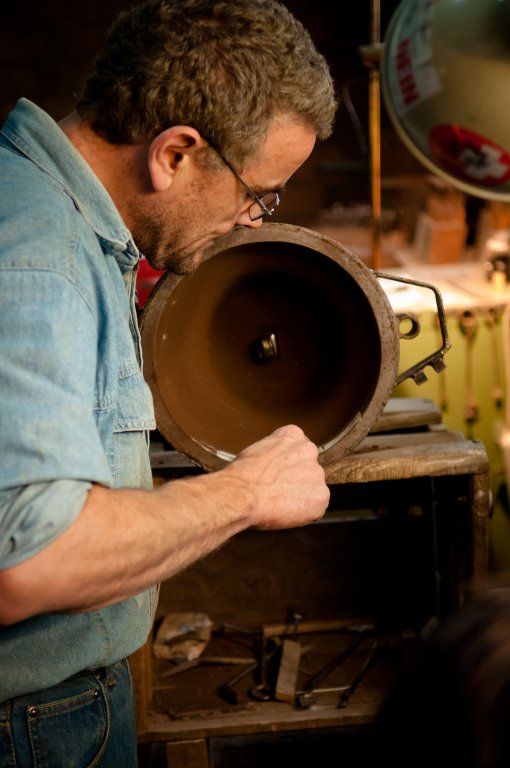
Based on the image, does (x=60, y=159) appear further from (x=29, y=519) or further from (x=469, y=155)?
(x=469, y=155)

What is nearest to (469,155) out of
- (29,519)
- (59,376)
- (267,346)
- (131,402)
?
(267,346)

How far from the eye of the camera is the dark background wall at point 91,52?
222 inches

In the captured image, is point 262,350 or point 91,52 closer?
point 262,350

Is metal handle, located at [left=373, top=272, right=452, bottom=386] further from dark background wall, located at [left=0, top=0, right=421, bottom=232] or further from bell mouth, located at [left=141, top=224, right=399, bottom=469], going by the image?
dark background wall, located at [left=0, top=0, right=421, bottom=232]

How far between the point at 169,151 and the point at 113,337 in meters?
0.32

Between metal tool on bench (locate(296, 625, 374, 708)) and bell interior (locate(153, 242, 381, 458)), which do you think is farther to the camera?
metal tool on bench (locate(296, 625, 374, 708))

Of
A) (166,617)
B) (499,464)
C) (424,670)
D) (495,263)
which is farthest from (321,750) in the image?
(424,670)

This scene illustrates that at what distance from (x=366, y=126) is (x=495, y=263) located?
111 inches

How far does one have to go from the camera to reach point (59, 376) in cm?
106

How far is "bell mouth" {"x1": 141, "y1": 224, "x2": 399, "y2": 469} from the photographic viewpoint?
5.94 ft

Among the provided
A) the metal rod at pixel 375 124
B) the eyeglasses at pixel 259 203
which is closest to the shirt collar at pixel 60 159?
the eyeglasses at pixel 259 203

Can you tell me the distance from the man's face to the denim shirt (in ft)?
0.26

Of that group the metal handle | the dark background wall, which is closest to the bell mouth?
the metal handle

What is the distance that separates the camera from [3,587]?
3.41ft
